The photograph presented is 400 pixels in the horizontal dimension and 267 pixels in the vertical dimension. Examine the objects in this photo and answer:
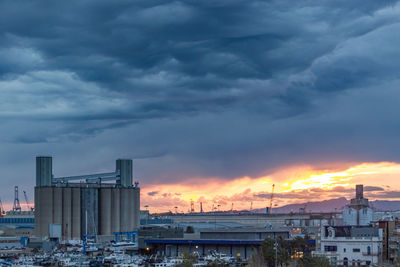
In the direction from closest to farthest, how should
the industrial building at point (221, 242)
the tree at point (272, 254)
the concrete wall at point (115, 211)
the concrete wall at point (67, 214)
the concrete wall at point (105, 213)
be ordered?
the tree at point (272, 254), the industrial building at point (221, 242), the concrete wall at point (67, 214), the concrete wall at point (105, 213), the concrete wall at point (115, 211)

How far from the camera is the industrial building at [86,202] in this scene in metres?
138

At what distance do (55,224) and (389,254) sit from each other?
71714 mm

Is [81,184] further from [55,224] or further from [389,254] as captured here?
[389,254]

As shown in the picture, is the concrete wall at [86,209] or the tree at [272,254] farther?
the concrete wall at [86,209]

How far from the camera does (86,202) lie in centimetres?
14675

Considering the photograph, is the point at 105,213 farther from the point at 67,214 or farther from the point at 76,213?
the point at 67,214

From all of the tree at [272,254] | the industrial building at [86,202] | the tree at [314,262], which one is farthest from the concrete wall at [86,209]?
the tree at [314,262]

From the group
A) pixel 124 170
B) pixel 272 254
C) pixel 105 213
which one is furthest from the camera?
pixel 124 170

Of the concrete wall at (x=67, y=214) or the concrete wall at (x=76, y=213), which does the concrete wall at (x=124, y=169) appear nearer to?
the concrete wall at (x=76, y=213)

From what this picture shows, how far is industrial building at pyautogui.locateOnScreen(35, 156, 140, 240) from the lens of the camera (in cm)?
13850

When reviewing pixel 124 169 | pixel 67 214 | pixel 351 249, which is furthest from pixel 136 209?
pixel 351 249

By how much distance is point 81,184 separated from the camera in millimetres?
153000

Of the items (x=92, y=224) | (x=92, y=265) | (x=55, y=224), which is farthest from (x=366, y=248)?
(x=92, y=224)

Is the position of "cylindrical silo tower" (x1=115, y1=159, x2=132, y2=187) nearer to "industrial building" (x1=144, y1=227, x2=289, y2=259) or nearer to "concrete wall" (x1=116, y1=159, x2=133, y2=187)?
"concrete wall" (x1=116, y1=159, x2=133, y2=187)
